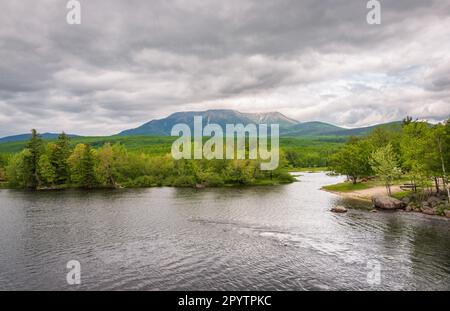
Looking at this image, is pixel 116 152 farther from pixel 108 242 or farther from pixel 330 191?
pixel 108 242

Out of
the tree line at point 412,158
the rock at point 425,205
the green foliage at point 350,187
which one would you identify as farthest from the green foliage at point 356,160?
the rock at point 425,205

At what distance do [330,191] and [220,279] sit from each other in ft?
272

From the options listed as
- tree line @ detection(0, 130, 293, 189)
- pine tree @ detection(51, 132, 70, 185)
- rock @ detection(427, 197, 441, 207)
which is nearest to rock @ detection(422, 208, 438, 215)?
rock @ detection(427, 197, 441, 207)

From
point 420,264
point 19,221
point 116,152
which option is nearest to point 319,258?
point 420,264

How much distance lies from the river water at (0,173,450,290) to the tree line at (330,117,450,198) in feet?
39.6

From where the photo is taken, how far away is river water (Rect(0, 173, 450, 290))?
31891 millimetres

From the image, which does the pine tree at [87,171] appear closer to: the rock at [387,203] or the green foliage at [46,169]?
the green foliage at [46,169]

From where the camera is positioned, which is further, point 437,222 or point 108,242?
point 437,222

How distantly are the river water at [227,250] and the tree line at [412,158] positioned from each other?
39.6 feet

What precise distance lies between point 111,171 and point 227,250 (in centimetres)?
11143

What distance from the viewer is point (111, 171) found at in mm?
141875

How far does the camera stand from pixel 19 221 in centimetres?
6266

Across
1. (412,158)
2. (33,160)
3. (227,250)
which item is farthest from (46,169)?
(412,158)

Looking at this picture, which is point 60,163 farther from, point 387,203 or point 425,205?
point 425,205
